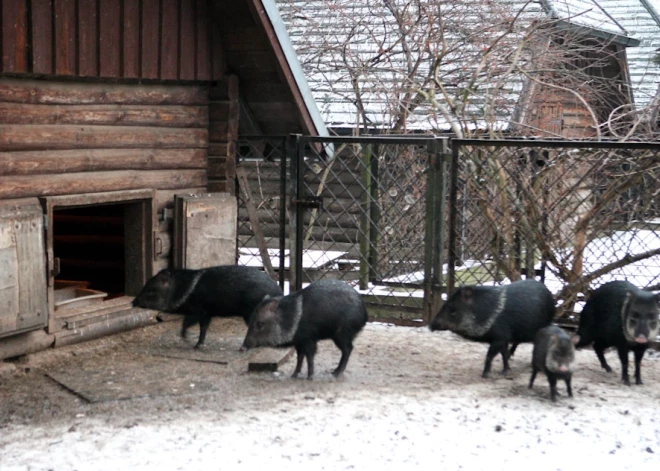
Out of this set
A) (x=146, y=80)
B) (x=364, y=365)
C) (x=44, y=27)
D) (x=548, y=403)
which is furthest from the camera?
(x=146, y=80)

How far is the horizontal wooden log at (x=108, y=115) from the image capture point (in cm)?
715

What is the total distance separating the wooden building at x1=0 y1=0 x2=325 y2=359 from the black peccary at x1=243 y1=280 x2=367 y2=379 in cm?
174

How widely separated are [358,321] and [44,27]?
10.8 feet

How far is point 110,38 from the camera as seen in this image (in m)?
7.74

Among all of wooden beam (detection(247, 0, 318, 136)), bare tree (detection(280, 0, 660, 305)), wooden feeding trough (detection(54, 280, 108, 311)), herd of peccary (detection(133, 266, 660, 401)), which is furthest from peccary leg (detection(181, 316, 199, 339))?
bare tree (detection(280, 0, 660, 305))

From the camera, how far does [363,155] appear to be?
11109mm

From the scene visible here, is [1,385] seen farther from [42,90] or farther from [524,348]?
[524,348]

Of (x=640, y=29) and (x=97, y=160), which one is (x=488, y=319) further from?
(x=640, y=29)

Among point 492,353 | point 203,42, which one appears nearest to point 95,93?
point 203,42

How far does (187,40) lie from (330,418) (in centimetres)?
414

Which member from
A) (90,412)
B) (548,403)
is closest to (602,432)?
(548,403)

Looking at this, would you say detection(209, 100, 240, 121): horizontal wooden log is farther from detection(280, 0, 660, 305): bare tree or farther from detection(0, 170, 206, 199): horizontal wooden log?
detection(280, 0, 660, 305): bare tree

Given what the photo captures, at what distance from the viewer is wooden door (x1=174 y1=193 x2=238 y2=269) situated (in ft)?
28.5

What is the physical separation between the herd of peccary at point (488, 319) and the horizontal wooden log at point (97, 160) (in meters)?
1.46
